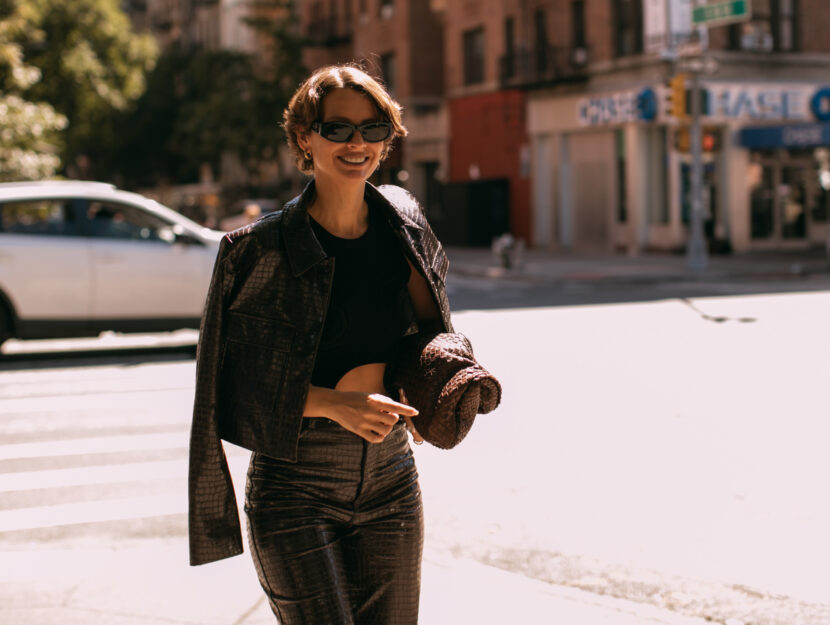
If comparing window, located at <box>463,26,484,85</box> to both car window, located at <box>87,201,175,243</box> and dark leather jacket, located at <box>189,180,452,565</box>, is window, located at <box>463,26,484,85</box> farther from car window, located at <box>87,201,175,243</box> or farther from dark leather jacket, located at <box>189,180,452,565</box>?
dark leather jacket, located at <box>189,180,452,565</box>

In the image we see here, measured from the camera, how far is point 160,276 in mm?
12414

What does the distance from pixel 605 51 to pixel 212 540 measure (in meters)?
31.2

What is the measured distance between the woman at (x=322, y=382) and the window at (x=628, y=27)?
2983cm

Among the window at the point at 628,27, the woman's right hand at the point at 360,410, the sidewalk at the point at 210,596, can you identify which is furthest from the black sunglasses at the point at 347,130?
the window at the point at 628,27

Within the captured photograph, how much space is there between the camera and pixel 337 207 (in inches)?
117

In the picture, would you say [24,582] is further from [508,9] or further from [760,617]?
[508,9]

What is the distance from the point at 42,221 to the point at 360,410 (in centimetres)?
1036

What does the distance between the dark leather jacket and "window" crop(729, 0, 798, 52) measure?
30439 millimetres

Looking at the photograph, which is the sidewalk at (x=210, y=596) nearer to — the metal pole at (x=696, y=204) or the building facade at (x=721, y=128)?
the metal pole at (x=696, y=204)

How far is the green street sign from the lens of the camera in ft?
73.3

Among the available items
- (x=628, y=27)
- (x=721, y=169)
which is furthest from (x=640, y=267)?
(x=628, y=27)

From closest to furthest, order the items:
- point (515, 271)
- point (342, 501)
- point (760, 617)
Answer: point (342, 501) → point (760, 617) → point (515, 271)

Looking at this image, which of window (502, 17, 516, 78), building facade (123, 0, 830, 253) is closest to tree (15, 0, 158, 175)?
building facade (123, 0, 830, 253)

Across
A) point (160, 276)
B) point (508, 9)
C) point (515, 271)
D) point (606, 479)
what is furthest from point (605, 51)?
point (606, 479)
